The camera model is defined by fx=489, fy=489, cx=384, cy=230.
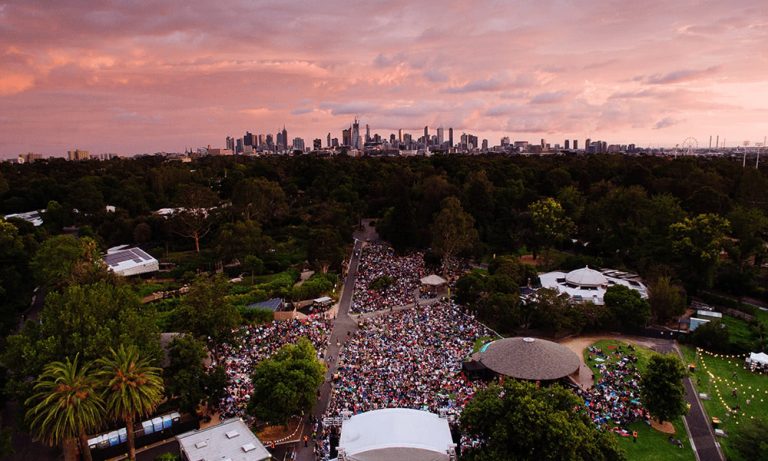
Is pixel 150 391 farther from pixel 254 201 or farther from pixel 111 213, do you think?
pixel 111 213

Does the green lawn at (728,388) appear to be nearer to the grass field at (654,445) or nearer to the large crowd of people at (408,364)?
the grass field at (654,445)

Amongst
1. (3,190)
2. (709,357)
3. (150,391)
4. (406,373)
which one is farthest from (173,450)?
(3,190)

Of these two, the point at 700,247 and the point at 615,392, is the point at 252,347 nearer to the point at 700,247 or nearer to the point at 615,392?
the point at 615,392

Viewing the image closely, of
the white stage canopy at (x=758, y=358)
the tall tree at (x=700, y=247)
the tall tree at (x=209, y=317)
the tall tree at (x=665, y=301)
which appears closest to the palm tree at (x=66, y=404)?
the tall tree at (x=209, y=317)

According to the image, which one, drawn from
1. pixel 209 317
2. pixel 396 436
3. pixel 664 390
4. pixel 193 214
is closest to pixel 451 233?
pixel 664 390

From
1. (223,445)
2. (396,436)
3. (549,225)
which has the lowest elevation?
(223,445)

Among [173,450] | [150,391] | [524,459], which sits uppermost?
[150,391]
